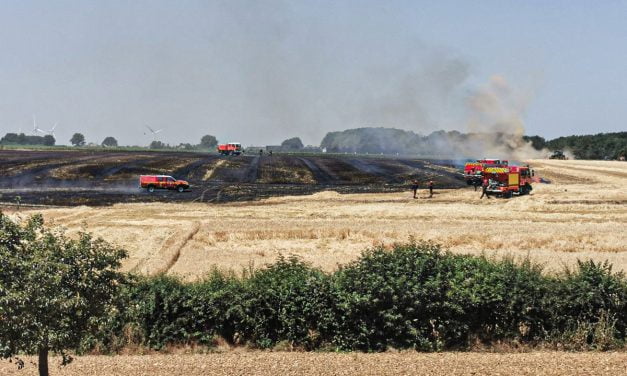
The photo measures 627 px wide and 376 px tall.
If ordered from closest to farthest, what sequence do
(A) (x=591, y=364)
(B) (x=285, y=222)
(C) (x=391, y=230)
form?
(A) (x=591, y=364) < (C) (x=391, y=230) < (B) (x=285, y=222)

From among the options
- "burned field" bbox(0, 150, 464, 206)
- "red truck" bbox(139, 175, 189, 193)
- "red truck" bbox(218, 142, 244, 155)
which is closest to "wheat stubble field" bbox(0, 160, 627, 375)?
"burned field" bbox(0, 150, 464, 206)

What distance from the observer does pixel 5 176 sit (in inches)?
3196

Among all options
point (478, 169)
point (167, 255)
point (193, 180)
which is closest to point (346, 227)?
point (167, 255)

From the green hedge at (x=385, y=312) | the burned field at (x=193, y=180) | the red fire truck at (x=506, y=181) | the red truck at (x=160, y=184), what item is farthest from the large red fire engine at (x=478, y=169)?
the green hedge at (x=385, y=312)

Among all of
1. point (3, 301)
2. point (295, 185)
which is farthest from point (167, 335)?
point (295, 185)

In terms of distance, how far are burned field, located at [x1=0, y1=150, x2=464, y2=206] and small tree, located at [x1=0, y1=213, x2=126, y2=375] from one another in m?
46.8

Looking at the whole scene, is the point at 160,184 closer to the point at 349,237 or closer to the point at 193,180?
the point at 193,180

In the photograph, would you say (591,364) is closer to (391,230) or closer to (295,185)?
(391,230)

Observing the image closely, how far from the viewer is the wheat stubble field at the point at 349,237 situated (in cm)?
1866

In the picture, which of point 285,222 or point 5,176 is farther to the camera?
point 5,176

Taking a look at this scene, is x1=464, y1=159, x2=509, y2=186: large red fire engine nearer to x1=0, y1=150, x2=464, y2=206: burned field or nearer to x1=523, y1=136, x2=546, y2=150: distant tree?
x1=0, y1=150, x2=464, y2=206: burned field

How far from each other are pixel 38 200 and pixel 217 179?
89.9 feet

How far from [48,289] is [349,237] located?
31448 millimetres

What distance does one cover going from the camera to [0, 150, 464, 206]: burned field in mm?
64625
